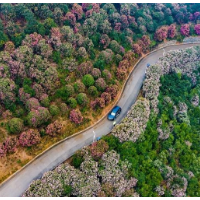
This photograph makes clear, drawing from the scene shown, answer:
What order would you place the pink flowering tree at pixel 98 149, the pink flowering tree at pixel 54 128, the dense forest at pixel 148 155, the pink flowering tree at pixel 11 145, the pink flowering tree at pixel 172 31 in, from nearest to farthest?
the dense forest at pixel 148 155 → the pink flowering tree at pixel 11 145 → the pink flowering tree at pixel 98 149 → the pink flowering tree at pixel 54 128 → the pink flowering tree at pixel 172 31

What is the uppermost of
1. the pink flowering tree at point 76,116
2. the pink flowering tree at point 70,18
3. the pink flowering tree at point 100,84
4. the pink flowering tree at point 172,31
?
the pink flowering tree at point 70,18

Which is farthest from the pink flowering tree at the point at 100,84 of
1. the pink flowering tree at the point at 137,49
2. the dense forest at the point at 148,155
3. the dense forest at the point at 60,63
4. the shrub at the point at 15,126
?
the shrub at the point at 15,126

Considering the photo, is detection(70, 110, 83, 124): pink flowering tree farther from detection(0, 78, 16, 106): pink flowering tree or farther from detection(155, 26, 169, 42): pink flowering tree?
detection(155, 26, 169, 42): pink flowering tree

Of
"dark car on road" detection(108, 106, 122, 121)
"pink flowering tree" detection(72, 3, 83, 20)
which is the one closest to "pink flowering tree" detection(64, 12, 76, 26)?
"pink flowering tree" detection(72, 3, 83, 20)

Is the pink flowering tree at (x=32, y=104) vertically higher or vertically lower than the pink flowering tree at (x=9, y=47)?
lower

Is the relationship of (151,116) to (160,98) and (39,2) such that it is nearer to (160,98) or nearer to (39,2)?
(160,98)

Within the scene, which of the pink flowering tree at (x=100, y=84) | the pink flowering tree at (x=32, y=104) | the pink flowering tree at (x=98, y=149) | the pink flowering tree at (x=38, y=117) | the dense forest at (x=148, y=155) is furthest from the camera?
the pink flowering tree at (x=100, y=84)

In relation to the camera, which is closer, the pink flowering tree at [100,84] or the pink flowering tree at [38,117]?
the pink flowering tree at [38,117]

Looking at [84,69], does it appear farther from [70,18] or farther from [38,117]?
[70,18]

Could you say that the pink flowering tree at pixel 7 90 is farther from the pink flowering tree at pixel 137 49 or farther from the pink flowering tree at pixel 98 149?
the pink flowering tree at pixel 137 49
